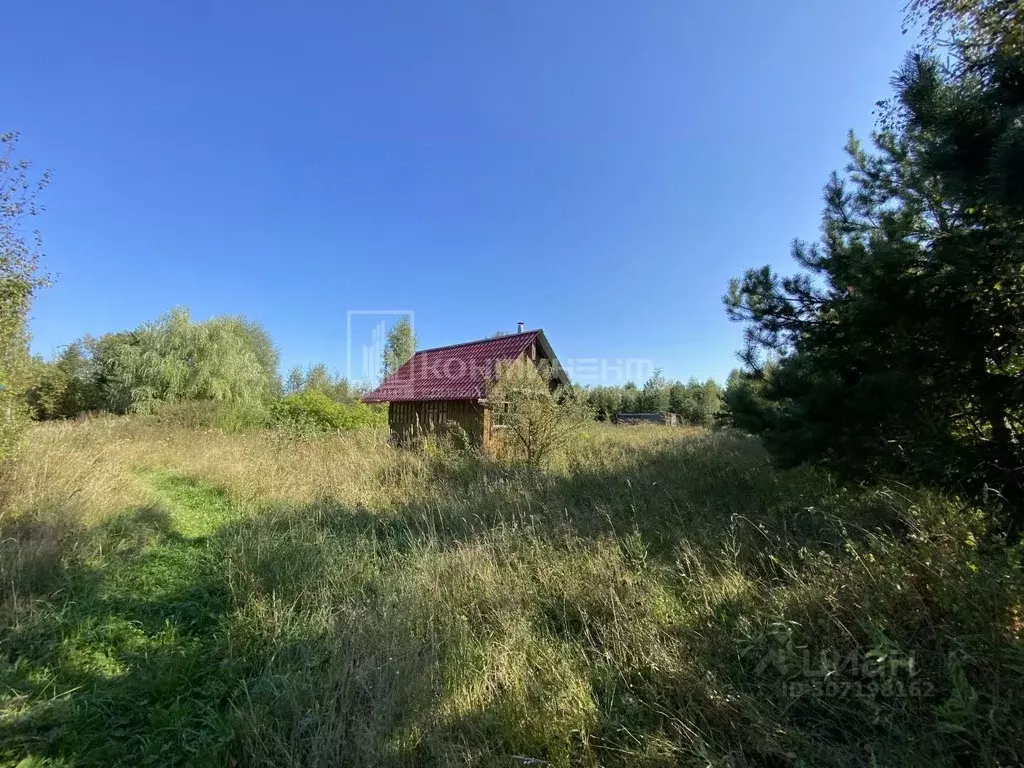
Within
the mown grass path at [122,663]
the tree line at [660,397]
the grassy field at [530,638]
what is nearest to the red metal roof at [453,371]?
the grassy field at [530,638]

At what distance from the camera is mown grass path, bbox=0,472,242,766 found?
7.50 ft

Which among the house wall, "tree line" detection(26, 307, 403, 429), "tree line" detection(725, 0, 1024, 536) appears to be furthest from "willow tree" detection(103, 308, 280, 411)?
"tree line" detection(725, 0, 1024, 536)

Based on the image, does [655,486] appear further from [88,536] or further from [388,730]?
[88,536]

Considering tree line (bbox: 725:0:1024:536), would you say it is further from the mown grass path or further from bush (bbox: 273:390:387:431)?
bush (bbox: 273:390:387:431)

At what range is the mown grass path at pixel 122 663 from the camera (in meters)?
2.29

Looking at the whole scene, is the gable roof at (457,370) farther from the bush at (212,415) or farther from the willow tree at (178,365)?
the willow tree at (178,365)

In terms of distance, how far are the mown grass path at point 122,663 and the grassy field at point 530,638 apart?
17 mm

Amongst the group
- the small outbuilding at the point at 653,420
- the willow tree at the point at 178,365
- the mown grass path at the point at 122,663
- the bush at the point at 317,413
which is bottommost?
the mown grass path at the point at 122,663

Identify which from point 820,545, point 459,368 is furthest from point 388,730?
point 459,368

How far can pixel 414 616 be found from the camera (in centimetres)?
311

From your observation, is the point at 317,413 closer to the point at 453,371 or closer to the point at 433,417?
the point at 453,371

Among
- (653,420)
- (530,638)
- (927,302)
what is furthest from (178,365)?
(653,420)

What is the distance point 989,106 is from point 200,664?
20.0 feet

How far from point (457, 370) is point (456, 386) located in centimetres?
140
